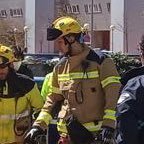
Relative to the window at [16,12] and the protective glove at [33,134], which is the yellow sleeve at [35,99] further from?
the window at [16,12]

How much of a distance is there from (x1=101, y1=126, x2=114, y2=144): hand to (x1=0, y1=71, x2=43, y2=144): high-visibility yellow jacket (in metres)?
1.04

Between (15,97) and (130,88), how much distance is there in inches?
91.3

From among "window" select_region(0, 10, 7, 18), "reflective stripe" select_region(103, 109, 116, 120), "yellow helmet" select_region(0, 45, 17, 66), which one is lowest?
"reflective stripe" select_region(103, 109, 116, 120)

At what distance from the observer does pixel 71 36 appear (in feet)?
18.1

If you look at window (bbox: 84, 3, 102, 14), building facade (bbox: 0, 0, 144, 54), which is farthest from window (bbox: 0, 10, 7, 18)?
window (bbox: 84, 3, 102, 14)

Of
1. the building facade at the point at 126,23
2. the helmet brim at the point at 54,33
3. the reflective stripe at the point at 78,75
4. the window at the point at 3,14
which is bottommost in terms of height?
the reflective stripe at the point at 78,75

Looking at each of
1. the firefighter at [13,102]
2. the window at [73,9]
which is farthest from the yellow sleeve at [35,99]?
the window at [73,9]

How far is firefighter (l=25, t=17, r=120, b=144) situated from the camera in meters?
5.33

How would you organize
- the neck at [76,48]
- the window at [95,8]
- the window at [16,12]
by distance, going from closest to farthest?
1. the neck at [76,48]
2. the window at [95,8]
3. the window at [16,12]

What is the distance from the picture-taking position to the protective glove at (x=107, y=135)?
16.3 ft

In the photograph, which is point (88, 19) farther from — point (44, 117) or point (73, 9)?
point (44, 117)

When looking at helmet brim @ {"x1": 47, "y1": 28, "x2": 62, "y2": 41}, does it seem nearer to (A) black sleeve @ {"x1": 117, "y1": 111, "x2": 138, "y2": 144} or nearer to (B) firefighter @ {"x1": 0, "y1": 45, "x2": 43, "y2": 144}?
(B) firefighter @ {"x1": 0, "y1": 45, "x2": 43, "y2": 144}

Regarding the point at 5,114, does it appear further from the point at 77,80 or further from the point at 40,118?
the point at 77,80

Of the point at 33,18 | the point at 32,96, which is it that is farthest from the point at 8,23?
the point at 32,96
